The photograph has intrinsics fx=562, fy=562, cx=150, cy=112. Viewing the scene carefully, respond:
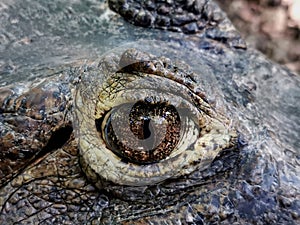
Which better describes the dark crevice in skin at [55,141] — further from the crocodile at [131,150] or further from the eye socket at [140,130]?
the eye socket at [140,130]

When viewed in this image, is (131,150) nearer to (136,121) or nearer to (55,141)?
(136,121)

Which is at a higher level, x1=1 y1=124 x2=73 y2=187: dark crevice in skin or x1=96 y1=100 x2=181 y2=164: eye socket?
x1=96 y1=100 x2=181 y2=164: eye socket

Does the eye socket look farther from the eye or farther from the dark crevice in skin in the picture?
the dark crevice in skin

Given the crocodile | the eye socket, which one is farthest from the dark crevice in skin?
the eye socket

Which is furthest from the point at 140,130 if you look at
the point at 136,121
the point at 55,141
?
the point at 55,141

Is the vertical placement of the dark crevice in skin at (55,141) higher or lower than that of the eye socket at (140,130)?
lower

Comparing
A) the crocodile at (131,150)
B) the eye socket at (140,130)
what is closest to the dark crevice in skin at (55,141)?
the crocodile at (131,150)

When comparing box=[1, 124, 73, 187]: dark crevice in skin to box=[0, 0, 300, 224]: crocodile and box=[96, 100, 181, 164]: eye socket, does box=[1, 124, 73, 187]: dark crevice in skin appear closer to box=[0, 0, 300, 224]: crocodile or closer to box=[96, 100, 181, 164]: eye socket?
box=[0, 0, 300, 224]: crocodile

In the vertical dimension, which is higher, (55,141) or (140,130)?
(140,130)
